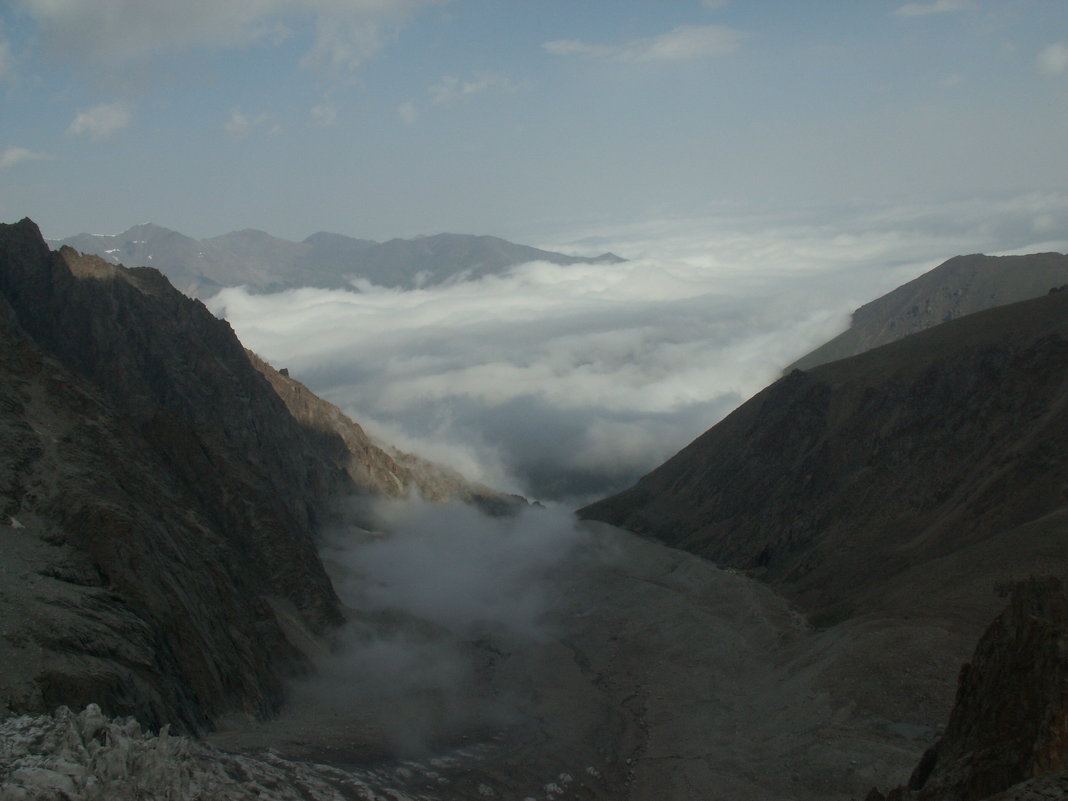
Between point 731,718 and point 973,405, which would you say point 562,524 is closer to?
point 973,405

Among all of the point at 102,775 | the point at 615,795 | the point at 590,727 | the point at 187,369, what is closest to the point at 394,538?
the point at 187,369

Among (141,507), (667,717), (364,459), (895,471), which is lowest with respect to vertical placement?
(667,717)

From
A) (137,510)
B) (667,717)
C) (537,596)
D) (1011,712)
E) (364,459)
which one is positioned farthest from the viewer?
(364,459)

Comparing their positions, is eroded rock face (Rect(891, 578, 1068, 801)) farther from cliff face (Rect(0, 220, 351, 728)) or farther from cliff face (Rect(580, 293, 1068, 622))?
cliff face (Rect(580, 293, 1068, 622))

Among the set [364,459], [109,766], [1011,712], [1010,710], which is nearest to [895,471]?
[364,459]

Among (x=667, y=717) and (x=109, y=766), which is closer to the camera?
(x=109, y=766)

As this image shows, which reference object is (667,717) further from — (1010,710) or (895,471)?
(895,471)
